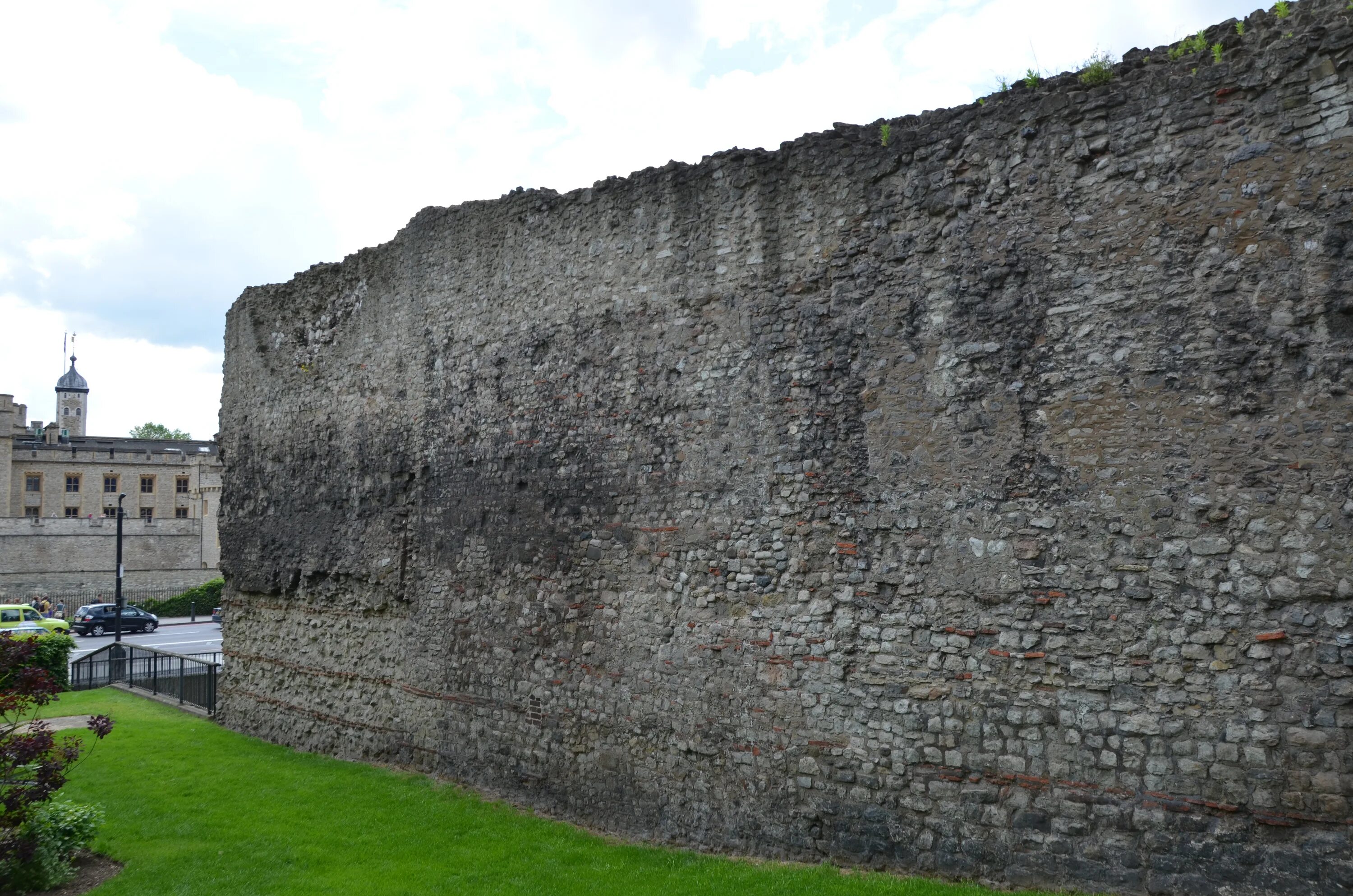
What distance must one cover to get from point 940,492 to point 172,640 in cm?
3086

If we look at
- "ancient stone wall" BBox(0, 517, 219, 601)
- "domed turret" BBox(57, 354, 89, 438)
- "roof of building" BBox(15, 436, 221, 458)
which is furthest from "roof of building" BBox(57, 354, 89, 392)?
"ancient stone wall" BBox(0, 517, 219, 601)

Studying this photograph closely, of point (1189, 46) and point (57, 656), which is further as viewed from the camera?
point (57, 656)

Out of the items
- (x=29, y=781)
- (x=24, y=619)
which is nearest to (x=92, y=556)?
(x=24, y=619)

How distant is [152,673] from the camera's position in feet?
62.0

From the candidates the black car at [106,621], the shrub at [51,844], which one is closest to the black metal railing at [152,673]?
the shrub at [51,844]

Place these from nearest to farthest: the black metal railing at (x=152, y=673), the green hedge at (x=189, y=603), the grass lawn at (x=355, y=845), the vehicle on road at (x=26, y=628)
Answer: the grass lawn at (x=355, y=845) < the black metal railing at (x=152, y=673) < the vehicle on road at (x=26, y=628) < the green hedge at (x=189, y=603)

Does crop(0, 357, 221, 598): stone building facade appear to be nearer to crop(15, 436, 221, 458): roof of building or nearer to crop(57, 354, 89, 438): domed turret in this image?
crop(15, 436, 221, 458): roof of building

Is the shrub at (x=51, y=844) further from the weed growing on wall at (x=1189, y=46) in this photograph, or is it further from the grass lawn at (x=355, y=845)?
the weed growing on wall at (x=1189, y=46)

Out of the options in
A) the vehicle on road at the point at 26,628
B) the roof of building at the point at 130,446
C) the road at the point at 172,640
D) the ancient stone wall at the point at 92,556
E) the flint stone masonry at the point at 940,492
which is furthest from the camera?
the roof of building at the point at 130,446

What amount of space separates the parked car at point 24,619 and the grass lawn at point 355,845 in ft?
57.5

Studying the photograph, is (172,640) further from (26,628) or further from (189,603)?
(189,603)

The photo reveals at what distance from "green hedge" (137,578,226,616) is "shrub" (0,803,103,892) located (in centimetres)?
3526

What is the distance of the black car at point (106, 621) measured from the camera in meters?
33.8

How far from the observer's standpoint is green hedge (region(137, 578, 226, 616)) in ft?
135
